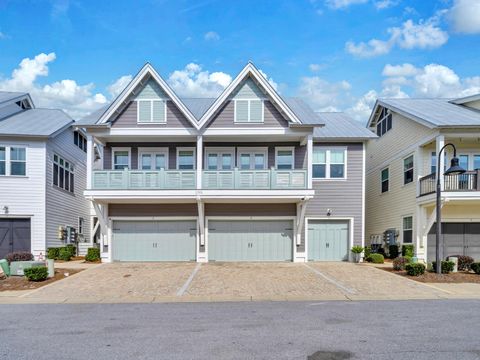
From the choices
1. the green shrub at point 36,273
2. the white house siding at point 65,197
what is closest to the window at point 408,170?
the green shrub at point 36,273

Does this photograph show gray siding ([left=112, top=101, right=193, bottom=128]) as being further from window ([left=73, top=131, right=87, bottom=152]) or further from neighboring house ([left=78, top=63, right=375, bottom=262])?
window ([left=73, top=131, right=87, bottom=152])

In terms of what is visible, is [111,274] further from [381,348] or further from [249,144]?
[381,348]

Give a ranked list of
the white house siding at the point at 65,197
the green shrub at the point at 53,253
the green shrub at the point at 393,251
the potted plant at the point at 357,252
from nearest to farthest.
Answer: the potted plant at the point at 357,252
the green shrub at the point at 53,253
the green shrub at the point at 393,251
the white house siding at the point at 65,197

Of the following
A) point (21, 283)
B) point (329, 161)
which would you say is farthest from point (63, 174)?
point (329, 161)

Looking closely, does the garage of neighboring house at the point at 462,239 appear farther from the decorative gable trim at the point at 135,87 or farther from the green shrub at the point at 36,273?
the green shrub at the point at 36,273

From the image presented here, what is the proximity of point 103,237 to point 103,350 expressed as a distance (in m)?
14.2

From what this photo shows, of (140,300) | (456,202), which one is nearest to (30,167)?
(140,300)

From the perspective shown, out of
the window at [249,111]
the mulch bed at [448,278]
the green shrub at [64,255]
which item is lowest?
the green shrub at [64,255]

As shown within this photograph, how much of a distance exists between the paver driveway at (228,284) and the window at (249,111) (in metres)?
7.09

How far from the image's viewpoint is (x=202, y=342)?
24.1 ft

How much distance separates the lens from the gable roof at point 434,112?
19.0 metres

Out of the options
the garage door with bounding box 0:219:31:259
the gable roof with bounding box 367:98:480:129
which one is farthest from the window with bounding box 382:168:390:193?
the garage door with bounding box 0:219:31:259

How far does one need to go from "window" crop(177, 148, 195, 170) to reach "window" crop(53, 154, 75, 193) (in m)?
7.56

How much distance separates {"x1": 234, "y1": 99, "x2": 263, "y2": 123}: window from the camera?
19.9 meters
